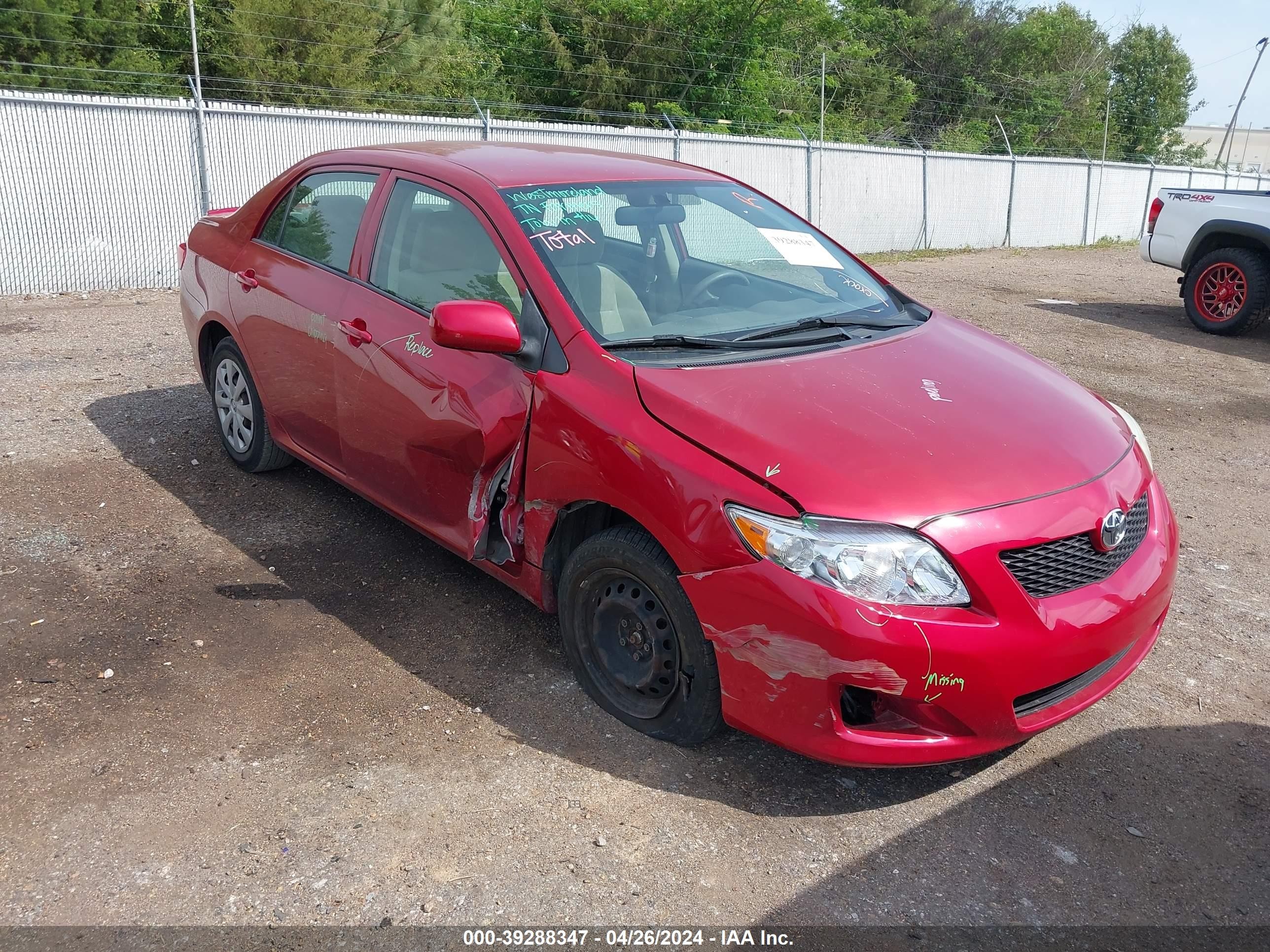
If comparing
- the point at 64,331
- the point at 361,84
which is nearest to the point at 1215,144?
the point at 361,84

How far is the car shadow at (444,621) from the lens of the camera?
3092 millimetres

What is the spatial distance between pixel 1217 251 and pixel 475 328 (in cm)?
969

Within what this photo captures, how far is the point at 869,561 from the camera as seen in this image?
262 cm

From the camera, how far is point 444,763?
10.2 ft

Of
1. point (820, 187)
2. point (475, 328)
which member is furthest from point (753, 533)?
point (820, 187)

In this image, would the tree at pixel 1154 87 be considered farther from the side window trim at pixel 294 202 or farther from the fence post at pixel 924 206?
the side window trim at pixel 294 202

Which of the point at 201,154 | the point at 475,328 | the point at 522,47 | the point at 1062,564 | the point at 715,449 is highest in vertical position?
the point at 522,47

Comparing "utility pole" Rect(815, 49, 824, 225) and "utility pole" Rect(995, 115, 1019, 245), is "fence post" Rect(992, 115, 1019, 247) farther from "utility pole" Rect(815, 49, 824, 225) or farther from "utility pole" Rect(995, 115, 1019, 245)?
"utility pole" Rect(815, 49, 824, 225)

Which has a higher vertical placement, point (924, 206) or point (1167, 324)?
point (924, 206)

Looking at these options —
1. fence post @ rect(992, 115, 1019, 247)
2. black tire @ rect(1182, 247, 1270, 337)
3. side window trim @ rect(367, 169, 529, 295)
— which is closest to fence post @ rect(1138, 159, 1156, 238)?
fence post @ rect(992, 115, 1019, 247)

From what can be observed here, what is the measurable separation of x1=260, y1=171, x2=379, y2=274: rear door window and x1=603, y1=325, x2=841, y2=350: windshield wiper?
1520mm

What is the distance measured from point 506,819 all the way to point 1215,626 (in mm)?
2958

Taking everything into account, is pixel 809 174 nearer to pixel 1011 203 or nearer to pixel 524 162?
pixel 1011 203

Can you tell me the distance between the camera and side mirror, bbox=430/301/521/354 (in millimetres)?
3236
